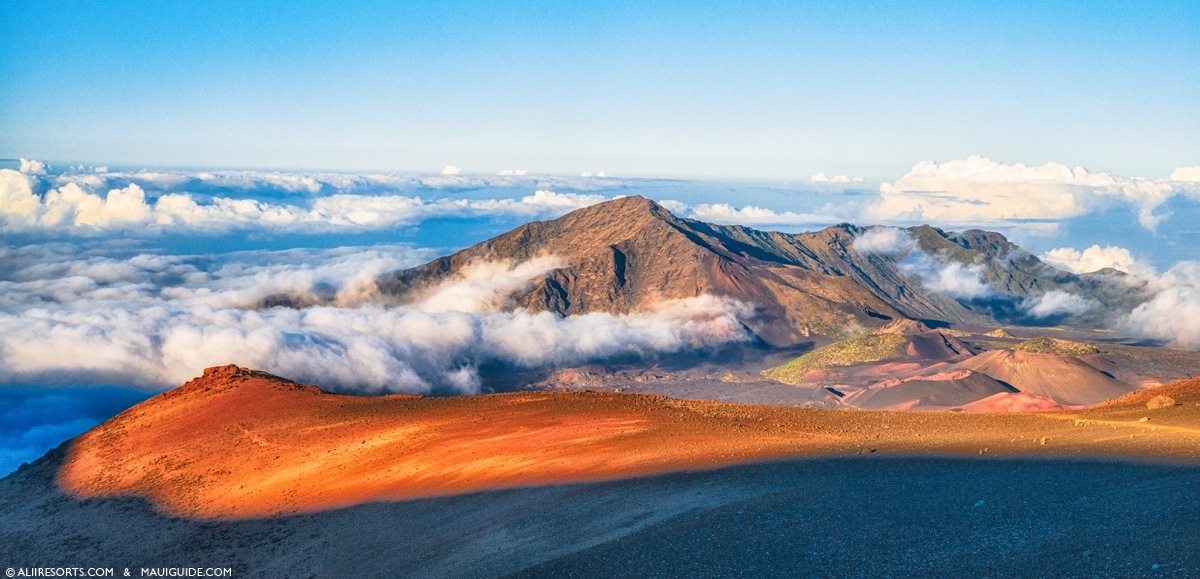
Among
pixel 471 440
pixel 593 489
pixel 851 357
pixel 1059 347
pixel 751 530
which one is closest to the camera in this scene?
pixel 751 530

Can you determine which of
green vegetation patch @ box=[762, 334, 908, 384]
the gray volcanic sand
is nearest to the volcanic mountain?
the gray volcanic sand

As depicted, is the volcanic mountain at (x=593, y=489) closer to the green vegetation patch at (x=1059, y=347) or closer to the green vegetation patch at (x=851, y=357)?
the green vegetation patch at (x=1059, y=347)

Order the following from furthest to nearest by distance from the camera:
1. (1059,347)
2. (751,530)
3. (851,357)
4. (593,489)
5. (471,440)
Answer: (851,357) → (1059,347) → (471,440) → (593,489) → (751,530)

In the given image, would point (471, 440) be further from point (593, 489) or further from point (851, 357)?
point (851, 357)

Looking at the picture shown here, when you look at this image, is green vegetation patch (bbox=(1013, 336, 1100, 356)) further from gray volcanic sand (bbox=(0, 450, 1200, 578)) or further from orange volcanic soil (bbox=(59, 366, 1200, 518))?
gray volcanic sand (bbox=(0, 450, 1200, 578))

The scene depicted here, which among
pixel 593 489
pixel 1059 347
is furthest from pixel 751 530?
pixel 1059 347

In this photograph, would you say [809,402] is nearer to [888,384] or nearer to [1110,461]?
[888,384]

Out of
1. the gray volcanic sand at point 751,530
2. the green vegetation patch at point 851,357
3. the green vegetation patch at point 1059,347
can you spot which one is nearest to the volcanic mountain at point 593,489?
the gray volcanic sand at point 751,530

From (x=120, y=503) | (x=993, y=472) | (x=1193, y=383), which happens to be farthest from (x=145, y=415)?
(x=1193, y=383)
